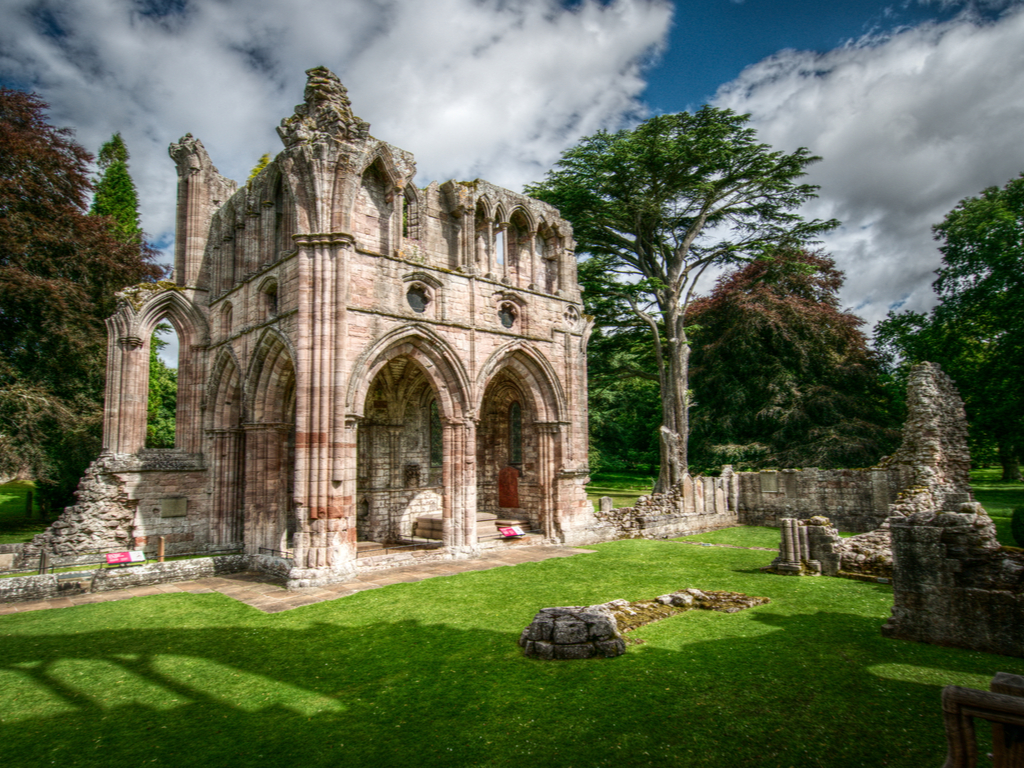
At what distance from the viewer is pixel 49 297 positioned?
17781 mm

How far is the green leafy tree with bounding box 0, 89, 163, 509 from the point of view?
56.5 ft

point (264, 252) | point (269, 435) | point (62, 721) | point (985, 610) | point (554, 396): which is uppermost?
point (264, 252)

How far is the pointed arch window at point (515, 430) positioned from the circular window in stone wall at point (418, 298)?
5.79 metres

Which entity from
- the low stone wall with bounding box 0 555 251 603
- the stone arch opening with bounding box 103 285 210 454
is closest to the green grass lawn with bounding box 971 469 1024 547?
the low stone wall with bounding box 0 555 251 603

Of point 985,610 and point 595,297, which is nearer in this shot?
point 985,610

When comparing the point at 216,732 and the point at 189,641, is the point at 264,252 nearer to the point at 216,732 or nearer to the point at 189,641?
the point at 189,641

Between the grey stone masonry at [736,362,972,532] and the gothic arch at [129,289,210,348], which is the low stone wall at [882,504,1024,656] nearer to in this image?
the grey stone masonry at [736,362,972,532]

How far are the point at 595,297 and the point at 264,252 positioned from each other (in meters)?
13.6

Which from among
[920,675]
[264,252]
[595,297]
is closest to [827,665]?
[920,675]

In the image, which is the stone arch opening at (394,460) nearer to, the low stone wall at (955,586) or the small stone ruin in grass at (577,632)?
the small stone ruin in grass at (577,632)

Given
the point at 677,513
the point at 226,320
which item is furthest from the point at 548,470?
the point at 226,320

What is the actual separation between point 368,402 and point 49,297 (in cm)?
1061

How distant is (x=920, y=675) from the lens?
233 inches

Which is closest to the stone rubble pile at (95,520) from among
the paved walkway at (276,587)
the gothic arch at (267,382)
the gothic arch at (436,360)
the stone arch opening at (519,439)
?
the paved walkway at (276,587)
